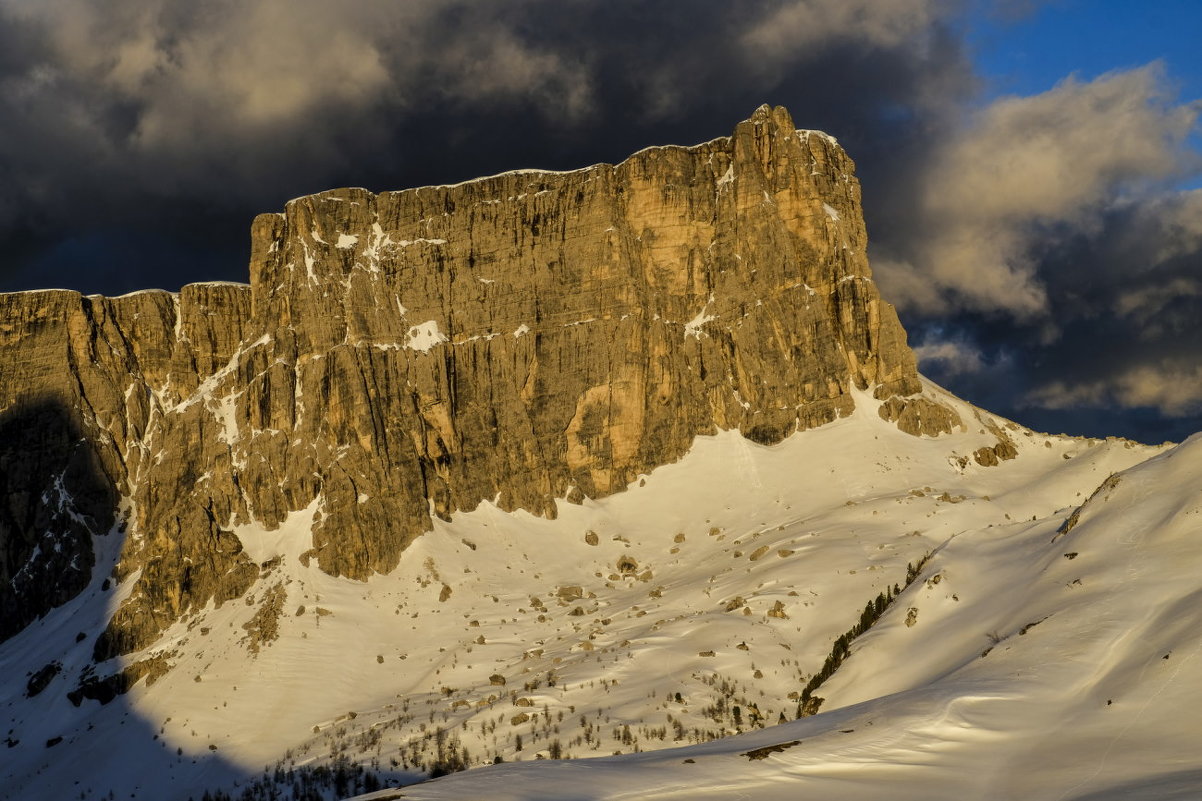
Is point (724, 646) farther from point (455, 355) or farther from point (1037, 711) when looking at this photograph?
point (455, 355)

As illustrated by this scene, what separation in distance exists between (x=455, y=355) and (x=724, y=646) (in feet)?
156

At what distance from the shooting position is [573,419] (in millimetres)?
97375

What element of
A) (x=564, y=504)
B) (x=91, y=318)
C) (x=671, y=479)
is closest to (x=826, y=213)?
(x=671, y=479)

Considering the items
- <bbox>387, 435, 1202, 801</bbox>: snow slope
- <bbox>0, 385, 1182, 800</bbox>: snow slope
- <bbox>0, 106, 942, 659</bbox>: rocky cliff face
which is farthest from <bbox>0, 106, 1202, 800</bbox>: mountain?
<bbox>387, 435, 1202, 801</bbox>: snow slope

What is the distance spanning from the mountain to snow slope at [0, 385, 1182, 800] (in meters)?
0.37

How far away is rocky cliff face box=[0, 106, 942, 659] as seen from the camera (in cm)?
9331

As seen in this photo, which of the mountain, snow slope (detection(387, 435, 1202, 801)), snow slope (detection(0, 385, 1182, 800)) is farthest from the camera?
the mountain

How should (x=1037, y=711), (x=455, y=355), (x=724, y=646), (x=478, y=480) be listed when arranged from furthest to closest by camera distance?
(x=455, y=355), (x=478, y=480), (x=724, y=646), (x=1037, y=711)

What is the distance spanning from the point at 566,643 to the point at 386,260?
147 feet

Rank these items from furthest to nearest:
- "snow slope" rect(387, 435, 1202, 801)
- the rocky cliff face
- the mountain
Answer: the rocky cliff face
the mountain
"snow slope" rect(387, 435, 1202, 801)

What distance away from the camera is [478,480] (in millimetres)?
94375

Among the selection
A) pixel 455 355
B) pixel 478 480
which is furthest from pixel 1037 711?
pixel 455 355

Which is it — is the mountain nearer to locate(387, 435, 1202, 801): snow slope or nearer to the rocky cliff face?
the rocky cliff face

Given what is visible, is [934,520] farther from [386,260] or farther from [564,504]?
[386,260]
